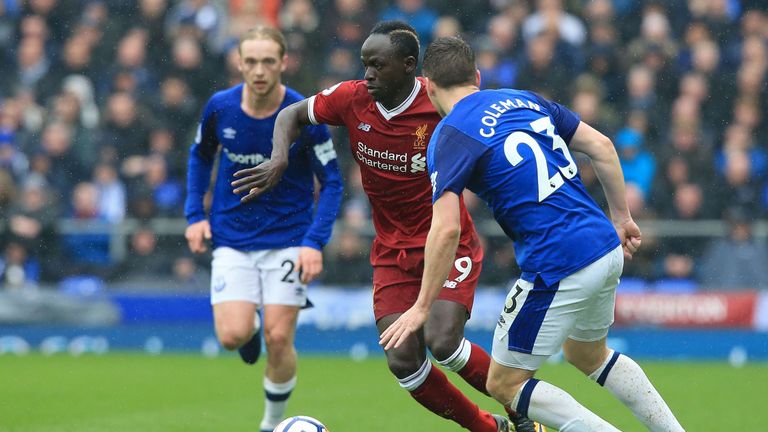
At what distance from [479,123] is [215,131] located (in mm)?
2926

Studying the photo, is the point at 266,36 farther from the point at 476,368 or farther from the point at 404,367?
the point at 476,368

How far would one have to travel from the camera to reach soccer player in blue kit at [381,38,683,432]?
6.02 meters

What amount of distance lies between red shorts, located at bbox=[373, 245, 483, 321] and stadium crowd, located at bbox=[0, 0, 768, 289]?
702cm

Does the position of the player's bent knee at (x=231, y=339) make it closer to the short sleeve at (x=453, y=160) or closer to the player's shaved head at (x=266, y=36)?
the player's shaved head at (x=266, y=36)

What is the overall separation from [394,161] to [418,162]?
5.6 inches

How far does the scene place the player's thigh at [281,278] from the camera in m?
8.48

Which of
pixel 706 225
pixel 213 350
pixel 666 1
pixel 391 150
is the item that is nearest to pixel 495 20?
pixel 666 1

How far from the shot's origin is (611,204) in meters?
6.77

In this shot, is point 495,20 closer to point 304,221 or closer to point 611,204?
point 304,221

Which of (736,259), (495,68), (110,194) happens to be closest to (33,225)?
(110,194)

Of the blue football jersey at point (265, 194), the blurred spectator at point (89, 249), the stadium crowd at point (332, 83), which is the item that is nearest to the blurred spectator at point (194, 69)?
the stadium crowd at point (332, 83)

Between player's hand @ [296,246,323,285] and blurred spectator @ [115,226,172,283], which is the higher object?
player's hand @ [296,246,323,285]

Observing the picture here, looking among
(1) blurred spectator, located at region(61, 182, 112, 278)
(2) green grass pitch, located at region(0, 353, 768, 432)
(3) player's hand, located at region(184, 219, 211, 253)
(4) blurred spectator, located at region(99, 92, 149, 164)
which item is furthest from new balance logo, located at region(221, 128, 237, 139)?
(4) blurred spectator, located at region(99, 92, 149, 164)

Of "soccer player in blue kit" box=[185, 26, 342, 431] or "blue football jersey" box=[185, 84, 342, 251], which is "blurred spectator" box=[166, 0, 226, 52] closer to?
"blue football jersey" box=[185, 84, 342, 251]
